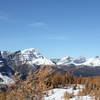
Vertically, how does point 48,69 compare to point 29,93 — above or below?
above

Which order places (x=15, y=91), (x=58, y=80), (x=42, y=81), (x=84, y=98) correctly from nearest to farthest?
(x=42, y=81) → (x=15, y=91) → (x=84, y=98) → (x=58, y=80)

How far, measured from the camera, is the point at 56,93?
52.6 metres

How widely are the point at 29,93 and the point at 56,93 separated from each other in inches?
1453

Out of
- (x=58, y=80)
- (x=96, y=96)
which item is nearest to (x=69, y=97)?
(x=96, y=96)

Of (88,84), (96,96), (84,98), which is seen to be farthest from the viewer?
(88,84)

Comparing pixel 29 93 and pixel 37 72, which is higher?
pixel 37 72

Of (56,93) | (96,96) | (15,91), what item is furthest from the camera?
(56,93)

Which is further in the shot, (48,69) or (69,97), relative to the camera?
(69,97)

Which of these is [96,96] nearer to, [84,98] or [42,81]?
[84,98]

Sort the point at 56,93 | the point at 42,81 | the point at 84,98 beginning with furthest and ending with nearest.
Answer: the point at 56,93 → the point at 84,98 → the point at 42,81

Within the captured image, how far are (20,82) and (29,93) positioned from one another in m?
0.82

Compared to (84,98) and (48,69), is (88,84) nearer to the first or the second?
(84,98)

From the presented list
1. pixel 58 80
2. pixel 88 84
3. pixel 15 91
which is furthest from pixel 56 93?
pixel 15 91

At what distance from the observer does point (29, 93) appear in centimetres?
1609
